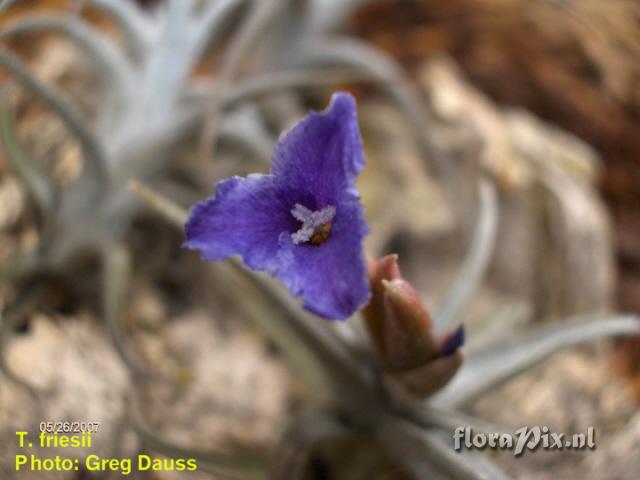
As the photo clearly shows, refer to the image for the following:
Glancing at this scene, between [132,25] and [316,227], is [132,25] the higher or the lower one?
the higher one

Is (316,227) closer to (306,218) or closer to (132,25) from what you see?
(306,218)

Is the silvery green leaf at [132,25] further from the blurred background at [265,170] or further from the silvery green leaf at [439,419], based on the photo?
the silvery green leaf at [439,419]

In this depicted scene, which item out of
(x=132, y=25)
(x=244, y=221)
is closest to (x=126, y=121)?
(x=132, y=25)

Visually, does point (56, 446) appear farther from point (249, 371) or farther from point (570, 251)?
point (570, 251)

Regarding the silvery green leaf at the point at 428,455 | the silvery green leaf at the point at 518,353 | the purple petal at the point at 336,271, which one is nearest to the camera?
the purple petal at the point at 336,271

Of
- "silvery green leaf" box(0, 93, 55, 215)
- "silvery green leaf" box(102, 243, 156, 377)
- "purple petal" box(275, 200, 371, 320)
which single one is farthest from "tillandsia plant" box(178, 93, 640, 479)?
"silvery green leaf" box(0, 93, 55, 215)

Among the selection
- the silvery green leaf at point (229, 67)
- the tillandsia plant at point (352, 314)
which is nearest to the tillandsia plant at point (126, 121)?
the silvery green leaf at point (229, 67)
